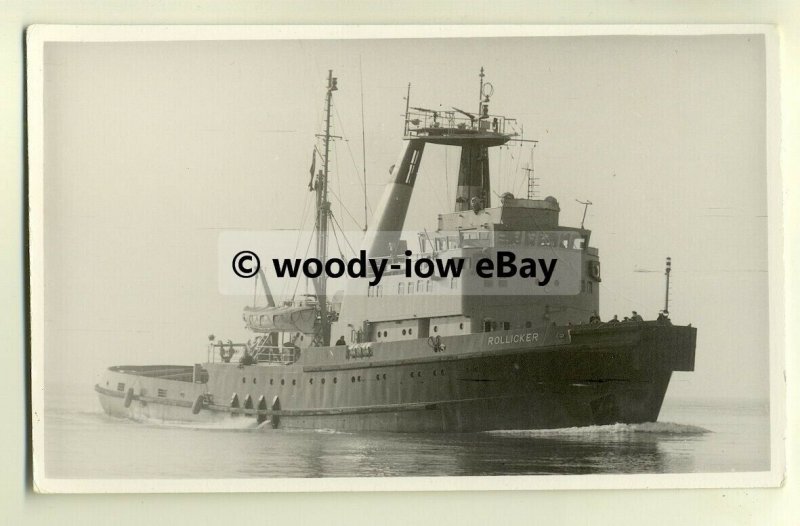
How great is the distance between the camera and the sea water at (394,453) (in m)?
5.70

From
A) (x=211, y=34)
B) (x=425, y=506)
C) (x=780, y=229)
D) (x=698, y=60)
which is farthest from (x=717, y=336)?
(x=211, y=34)

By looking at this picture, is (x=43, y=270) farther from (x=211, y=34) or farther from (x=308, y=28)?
(x=308, y=28)

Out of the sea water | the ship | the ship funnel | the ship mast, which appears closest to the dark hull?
the ship

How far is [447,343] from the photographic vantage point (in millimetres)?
7027

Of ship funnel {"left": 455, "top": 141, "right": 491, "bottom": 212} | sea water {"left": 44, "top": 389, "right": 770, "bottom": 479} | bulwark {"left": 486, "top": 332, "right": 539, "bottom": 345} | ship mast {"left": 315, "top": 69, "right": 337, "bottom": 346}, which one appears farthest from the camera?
bulwark {"left": 486, "top": 332, "right": 539, "bottom": 345}

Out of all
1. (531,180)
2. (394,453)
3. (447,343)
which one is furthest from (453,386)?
(531,180)

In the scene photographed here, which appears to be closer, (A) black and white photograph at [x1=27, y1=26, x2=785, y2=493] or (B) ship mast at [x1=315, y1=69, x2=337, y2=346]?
(A) black and white photograph at [x1=27, y1=26, x2=785, y2=493]

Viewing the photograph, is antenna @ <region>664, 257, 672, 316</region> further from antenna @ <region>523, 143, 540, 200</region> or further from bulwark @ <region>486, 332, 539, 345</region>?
bulwark @ <region>486, 332, 539, 345</region>

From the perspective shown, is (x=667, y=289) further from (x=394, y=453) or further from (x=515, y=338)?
(x=394, y=453)

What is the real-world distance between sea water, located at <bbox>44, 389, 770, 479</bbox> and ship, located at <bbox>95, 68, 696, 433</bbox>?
157 millimetres

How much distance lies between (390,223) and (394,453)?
147 cm

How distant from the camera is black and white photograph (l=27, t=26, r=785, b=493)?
18.8 feet

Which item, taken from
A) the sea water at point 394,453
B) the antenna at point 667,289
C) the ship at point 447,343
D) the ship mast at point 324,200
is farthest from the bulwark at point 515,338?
the ship mast at point 324,200

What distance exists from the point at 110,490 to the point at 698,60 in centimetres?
434
